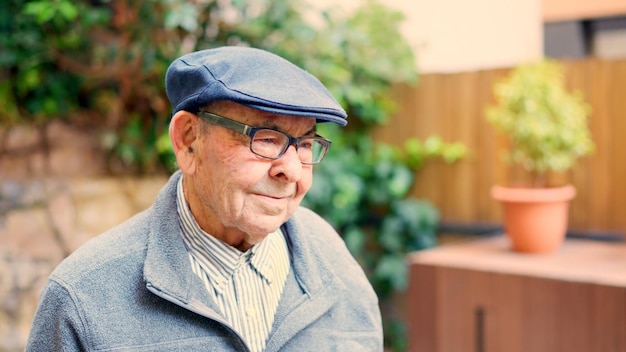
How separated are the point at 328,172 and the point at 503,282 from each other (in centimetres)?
118

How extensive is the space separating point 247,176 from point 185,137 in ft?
0.47

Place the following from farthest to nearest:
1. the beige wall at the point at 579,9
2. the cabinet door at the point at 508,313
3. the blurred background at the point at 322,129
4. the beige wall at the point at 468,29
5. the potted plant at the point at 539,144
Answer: the beige wall at the point at 468,29 < the beige wall at the point at 579,9 < the blurred background at the point at 322,129 < the potted plant at the point at 539,144 < the cabinet door at the point at 508,313

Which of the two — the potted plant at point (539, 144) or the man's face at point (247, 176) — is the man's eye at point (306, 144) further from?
the potted plant at point (539, 144)

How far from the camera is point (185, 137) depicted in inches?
41.9

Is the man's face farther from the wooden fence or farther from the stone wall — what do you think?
the wooden fence

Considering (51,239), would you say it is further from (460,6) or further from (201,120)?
(460,6)

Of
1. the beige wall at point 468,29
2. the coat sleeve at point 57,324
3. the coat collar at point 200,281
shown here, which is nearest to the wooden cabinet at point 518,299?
the coat collar at point 200,281

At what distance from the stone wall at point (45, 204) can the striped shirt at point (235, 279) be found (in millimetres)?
1657

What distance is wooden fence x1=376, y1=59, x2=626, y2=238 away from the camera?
8.78 ft

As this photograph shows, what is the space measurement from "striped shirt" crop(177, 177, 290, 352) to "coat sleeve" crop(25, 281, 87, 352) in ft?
0.69

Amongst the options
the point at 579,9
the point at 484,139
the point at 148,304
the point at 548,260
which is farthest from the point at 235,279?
the point at 579,9

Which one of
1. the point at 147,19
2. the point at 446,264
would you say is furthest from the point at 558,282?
the point at 147,19

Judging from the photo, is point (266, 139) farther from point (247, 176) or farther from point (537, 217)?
point (537, 217)

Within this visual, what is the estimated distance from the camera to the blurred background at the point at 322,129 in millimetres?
2650
